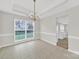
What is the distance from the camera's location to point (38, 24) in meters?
11.2

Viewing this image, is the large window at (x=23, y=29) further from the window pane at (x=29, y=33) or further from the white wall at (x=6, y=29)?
the white wall at (x=6, y=29)

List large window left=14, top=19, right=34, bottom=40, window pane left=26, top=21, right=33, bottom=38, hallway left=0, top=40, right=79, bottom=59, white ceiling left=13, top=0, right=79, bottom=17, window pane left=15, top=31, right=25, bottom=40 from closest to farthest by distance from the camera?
hallway left=0, top=40, right=79, bottom=59 < white ceiling left=13, top=0, right=79, bottom=17 < large window left=14, top=19, right=34, bottom=40 < window pane left=15, top=31, right=25, bottom=40 < window pane left=26, top=21, right=33, bottom=38

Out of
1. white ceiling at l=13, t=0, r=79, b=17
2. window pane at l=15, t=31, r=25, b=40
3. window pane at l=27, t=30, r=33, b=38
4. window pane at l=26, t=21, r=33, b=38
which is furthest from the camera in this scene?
window pane at l=27, t=30, r=33, b=38

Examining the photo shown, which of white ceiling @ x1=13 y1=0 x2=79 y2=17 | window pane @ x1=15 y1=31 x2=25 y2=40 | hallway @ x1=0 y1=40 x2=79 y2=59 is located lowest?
hallway @ x1=0 y1=40 x2=79 y2=59

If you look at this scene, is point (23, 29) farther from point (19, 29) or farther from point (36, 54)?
point (36, 54)

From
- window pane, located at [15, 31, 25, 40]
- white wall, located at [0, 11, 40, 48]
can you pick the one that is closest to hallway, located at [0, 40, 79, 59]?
white wall, located at [0, 11, 40, 48]

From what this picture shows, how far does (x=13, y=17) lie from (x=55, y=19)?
3.28m

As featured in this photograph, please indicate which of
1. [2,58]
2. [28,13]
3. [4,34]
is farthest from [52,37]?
[2,58]

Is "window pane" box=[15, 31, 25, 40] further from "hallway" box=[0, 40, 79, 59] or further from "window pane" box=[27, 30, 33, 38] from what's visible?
"hallway" box=[0, 40, 79, 59]

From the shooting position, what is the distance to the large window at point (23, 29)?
9.07m

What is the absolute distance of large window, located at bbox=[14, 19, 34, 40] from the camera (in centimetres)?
907

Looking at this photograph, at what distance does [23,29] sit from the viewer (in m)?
9.91

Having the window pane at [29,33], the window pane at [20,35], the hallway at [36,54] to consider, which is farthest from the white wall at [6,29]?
the window pane at [29,33]

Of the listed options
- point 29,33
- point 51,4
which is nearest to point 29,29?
point 29,33
